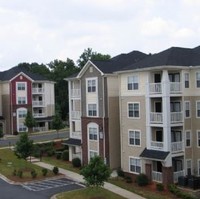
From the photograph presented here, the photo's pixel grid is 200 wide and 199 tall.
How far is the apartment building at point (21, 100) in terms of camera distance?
73.4 meters

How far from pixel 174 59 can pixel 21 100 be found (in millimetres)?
43227

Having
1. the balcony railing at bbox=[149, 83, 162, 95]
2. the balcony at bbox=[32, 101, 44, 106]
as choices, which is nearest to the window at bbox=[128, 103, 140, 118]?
the balcony railing at bbox=[149, 83, 162, 95]

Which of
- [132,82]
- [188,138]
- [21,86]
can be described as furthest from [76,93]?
[21,86]

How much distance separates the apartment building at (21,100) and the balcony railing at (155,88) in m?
41.7

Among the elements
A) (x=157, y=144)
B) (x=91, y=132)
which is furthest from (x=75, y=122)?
(x=157, y=144)

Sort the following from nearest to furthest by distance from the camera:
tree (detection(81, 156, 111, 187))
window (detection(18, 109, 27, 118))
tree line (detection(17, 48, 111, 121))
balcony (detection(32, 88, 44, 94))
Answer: tree (detection(81, 156, 111, 187)) < window (detection(18, 109, 27, 118)) < balcony (detection(32, 88, 44, 94)) < tree line (detection(17, 48, 111, 121))

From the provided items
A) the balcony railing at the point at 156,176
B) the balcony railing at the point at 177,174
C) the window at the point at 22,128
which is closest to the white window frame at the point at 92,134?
the balcony railing at the point at 156,176

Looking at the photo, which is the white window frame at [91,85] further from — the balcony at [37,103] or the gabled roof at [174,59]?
the balcony at [37,103]

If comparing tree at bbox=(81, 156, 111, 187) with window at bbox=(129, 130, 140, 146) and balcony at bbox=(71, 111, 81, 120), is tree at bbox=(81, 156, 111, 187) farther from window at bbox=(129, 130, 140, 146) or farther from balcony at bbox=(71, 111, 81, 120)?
balcony at bbox=(71, 111, 81, 120)

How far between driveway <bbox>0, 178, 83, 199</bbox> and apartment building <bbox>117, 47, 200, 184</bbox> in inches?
279

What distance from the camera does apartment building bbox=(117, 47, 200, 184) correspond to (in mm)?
35875

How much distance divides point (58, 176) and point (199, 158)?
14.0 metres

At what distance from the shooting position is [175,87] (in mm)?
36688

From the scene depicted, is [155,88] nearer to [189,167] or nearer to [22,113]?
[189,167]
